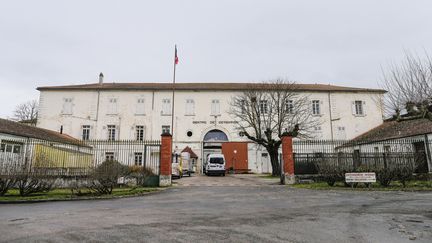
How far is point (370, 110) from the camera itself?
3631 centimetres

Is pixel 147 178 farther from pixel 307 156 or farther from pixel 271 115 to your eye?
pixel 271 115

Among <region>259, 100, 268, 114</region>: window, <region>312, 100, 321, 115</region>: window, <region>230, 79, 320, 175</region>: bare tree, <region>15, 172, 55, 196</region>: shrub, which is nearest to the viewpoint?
<region>15, 172, 55, 196</region>: shrub

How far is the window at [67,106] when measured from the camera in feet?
114

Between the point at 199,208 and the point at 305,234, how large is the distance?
392 centimetres

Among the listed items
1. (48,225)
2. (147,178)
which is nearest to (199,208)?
(48,225)

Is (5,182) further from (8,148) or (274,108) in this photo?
(274,108)

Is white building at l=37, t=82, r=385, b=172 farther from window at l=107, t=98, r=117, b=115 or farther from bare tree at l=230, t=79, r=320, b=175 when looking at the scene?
bare tree at l=230, t=79, r=320, b=175

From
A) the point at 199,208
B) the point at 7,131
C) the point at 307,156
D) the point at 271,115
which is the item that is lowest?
the point at 199,208

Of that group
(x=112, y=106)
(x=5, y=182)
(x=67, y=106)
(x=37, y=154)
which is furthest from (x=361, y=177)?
(x=67, y=106)

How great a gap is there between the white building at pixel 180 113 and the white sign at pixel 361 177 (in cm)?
1946

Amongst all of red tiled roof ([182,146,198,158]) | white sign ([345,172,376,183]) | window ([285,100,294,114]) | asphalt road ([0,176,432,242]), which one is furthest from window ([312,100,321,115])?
asphalt road ([0,176,432,242])

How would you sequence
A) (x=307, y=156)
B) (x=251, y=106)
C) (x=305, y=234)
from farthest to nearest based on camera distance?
(x=251, y=106) < (x=307, y=156) < (x=305, y=234)

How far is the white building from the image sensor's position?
3466cm

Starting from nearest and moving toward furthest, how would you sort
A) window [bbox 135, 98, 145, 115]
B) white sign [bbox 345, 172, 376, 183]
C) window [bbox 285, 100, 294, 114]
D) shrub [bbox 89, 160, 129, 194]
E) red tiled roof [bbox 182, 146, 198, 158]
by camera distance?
1. shrub [bbox 89, 160, 129, 194]
2. white sign [bbox 345, 172, 376, 183]
3. window [bbox 285, 100, 294, 114]
4. red tiled roof [bbox 182, 146, 198, 158]
5. window [bbox 135, 98, 145, 115]
